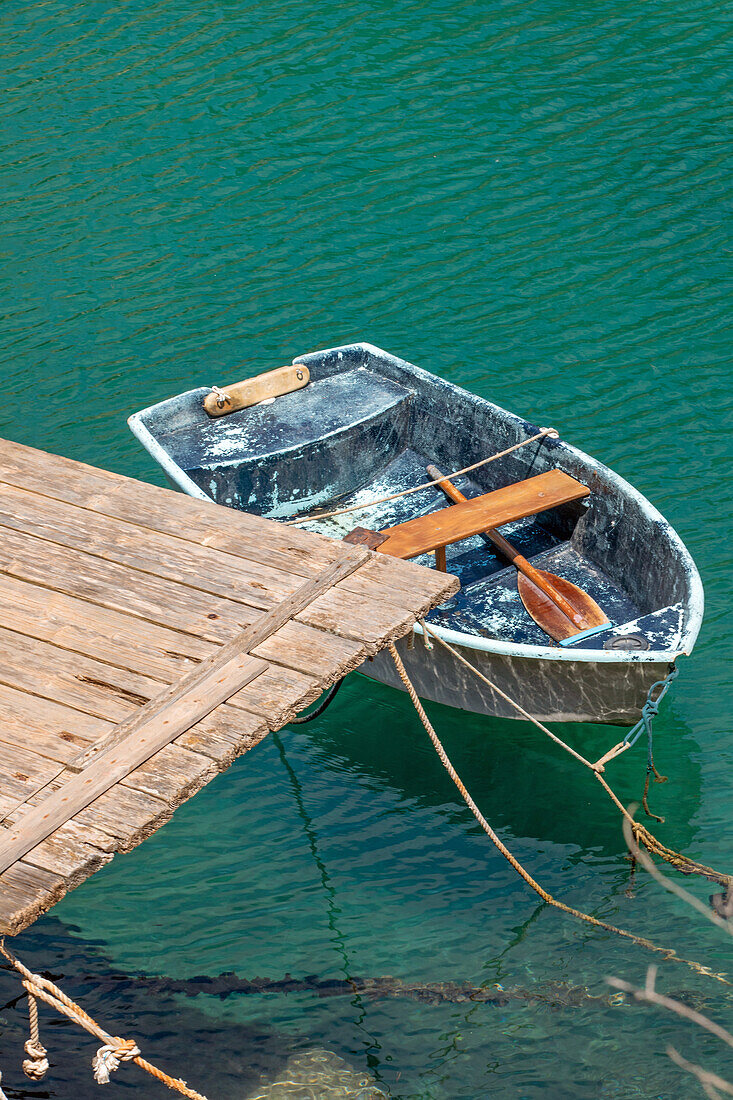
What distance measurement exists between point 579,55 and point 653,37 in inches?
48.8

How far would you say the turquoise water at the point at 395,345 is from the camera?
6.74 meters

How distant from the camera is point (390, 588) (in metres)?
5.62

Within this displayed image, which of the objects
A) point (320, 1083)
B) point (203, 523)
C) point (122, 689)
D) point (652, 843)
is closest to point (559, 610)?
point (652, 843)

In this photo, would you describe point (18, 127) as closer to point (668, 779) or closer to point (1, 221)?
point (1, 221)

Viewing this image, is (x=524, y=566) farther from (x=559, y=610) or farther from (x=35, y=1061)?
(x=35, y=1061)

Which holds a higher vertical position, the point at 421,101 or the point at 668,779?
the point at 421,101

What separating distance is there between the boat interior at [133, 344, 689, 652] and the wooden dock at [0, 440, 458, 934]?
239 cm

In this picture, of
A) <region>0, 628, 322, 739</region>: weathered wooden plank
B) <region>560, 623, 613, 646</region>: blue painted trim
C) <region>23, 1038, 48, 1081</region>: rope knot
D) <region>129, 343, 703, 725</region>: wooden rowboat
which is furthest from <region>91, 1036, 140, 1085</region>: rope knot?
<region>560, 623, 613, 646</region>: blue painted trim

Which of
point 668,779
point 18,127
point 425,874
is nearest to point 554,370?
point 668,779

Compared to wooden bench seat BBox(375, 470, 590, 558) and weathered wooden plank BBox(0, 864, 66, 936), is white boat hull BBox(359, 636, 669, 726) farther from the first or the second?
weathered wooden plank BBox(0, 864, 66, 936)

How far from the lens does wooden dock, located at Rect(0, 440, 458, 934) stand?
14.7 ft

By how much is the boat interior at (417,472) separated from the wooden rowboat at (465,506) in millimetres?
14

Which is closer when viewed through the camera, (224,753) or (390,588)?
(224,753)

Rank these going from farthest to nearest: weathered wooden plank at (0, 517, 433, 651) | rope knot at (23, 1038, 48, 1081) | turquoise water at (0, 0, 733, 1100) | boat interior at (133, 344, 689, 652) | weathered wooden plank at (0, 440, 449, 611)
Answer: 1. boat interior at (133, 344, 689, 652)
2. turquoise water at (0, 0, 733, 1100)
3. weathered wooden plank at (0, 440, 449, 611)
4. weathered wooden plank at (0, 517, 433, 651)
5. rope knot at (23, 1038, 48, 1081)
